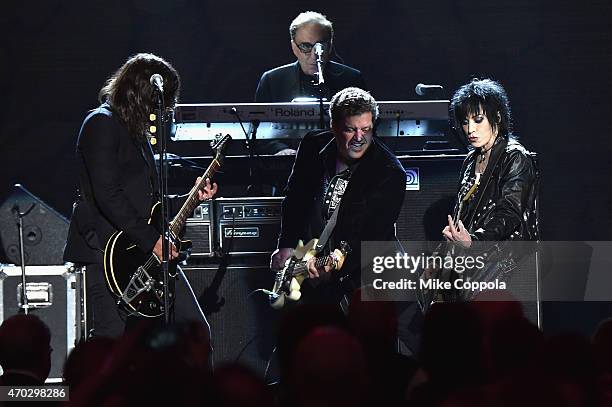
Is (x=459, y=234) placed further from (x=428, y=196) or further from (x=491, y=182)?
(x=428, y=196)

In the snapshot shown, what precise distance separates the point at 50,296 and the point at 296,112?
2016 millimetres

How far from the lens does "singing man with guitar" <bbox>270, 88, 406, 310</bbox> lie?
6176 millimetres

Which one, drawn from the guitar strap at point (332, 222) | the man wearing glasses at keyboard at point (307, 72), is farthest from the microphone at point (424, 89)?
the guitar strap at point (332, 222)

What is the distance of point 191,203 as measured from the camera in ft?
20.4

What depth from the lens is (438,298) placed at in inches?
229

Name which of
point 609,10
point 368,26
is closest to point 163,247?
point 368,26

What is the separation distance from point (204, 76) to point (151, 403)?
23.4ft

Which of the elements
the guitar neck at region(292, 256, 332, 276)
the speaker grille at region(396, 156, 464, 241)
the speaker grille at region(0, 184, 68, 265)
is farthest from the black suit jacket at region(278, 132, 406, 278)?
the speaker grille at region(0, 184, 68, 265)

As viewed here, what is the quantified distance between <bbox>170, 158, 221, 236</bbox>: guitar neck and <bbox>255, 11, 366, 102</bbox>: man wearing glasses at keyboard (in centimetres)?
175

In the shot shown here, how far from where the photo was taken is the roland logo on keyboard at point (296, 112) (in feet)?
22.3

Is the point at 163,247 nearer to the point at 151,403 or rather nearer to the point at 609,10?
the point at 151,403

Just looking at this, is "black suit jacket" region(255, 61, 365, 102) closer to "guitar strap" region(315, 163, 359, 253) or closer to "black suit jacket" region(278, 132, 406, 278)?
"black suit jacket" region(278, 132, 406, 278)

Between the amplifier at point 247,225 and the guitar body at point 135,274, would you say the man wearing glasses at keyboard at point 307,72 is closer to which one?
the amplifier at point 247,225

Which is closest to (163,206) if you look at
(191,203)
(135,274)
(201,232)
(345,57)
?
(135,274)
